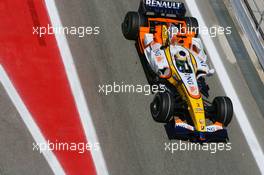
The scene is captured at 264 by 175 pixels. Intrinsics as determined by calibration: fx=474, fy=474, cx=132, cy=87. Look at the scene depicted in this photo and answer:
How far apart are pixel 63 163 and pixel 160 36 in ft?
14.9

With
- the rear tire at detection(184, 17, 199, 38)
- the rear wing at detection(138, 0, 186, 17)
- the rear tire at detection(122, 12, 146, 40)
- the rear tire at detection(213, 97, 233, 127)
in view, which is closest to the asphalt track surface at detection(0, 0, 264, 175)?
the rear tire at detection(122, 12, 146, 40)

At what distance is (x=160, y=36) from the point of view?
12617 millimetres

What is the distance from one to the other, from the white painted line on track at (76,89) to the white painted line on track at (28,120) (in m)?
0.87

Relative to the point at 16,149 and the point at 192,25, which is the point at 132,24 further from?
the point at 16,149

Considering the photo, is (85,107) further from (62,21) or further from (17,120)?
(62,21)

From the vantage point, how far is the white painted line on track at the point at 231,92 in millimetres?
11555

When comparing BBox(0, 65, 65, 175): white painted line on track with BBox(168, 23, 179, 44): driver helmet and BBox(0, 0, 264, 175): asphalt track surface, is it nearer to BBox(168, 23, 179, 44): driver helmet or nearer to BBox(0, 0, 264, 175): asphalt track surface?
BBox(0, 0, 264, 175): asphalt track surface

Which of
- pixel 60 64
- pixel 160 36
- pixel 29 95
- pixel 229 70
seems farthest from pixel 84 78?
pixel 229 70

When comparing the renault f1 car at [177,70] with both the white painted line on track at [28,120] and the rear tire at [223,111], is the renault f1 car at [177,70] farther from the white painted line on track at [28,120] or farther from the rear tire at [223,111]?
the white painted line on track at [28,120]

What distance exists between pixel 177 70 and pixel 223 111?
4.91ft

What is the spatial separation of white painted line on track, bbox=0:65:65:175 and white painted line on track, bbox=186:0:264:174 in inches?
187

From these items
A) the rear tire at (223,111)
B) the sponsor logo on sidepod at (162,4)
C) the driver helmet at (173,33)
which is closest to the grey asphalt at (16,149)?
the rear tire at (223,111)

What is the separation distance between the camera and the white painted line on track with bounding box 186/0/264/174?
11.6 meters

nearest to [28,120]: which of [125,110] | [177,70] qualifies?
[125,110]
